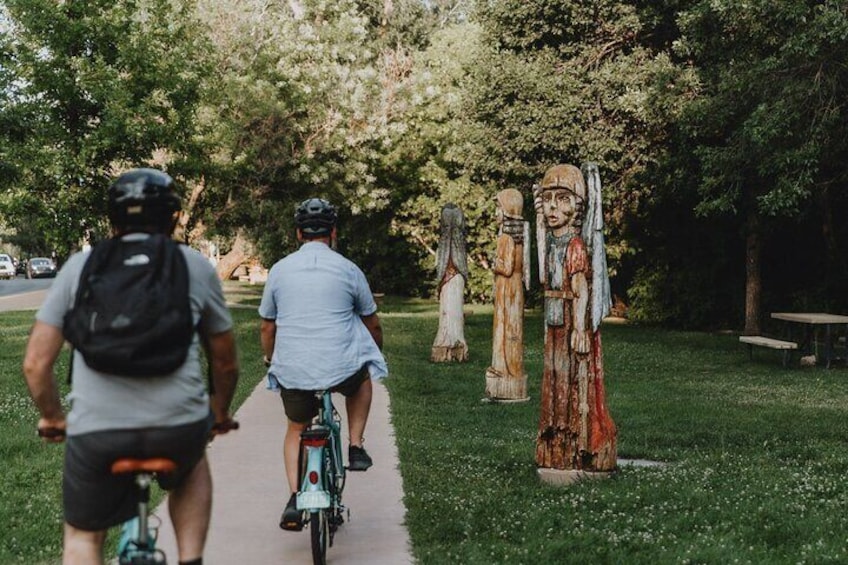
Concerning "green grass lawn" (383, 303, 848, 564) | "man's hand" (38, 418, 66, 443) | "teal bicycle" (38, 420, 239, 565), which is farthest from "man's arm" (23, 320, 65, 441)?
"green grass lawn" (383, 303, 848, 564)

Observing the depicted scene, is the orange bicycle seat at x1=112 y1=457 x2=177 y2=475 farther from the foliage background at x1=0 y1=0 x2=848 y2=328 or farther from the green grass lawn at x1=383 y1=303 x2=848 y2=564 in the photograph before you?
the foliage background at x1=0 y1=0 x2=848 y2=328

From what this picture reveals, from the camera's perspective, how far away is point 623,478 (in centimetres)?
812

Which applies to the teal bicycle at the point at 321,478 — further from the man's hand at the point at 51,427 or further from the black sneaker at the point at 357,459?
the man's hand at the point at 51,427

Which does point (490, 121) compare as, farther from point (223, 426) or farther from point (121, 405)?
point (121, 405)

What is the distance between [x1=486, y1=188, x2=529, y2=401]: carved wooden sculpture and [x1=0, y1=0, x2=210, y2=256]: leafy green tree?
1038 centimetres

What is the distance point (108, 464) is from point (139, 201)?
880mm

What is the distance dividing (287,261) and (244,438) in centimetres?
432

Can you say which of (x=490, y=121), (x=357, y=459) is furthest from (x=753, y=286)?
(x=357, y=459)

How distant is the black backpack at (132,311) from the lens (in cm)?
329

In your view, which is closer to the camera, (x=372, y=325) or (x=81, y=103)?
(x=372, y=325)

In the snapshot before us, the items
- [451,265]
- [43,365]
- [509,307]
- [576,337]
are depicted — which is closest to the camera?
[43,365]

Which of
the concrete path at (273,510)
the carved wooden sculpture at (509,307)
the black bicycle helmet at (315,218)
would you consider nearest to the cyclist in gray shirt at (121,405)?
the black bicycle helmet at (315,218)

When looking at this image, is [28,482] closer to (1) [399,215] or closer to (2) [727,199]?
(2) [727,199]

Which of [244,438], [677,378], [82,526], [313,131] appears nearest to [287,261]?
[82,526]
